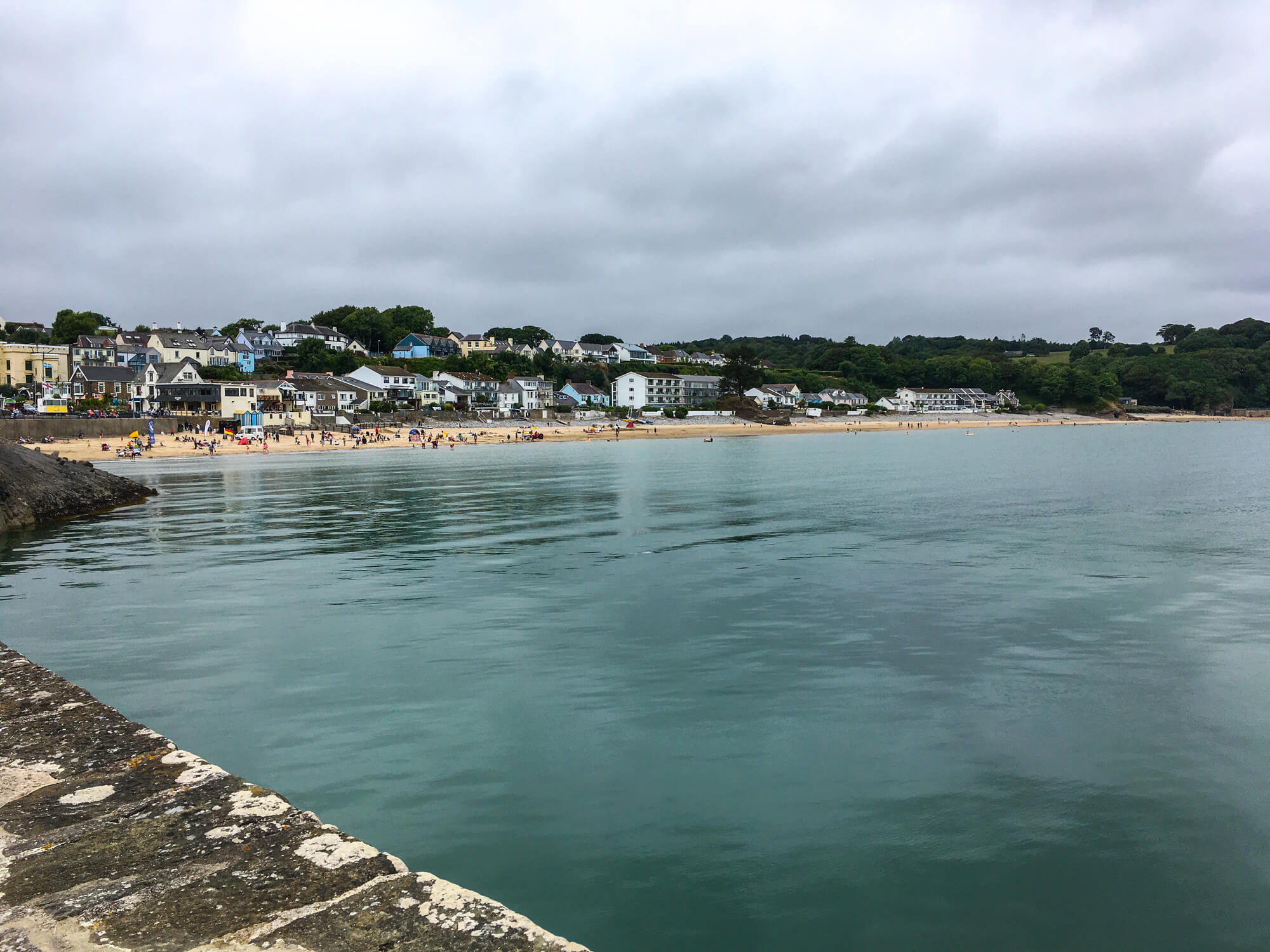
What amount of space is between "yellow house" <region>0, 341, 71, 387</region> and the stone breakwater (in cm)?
13362

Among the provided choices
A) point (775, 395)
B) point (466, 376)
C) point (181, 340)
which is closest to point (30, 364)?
point (181, 340)

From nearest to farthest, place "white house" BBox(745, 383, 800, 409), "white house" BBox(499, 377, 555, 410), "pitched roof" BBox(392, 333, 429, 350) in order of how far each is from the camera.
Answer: "white house" BBox(499, 377, 555, 410) < "pitched roof" BBox(392, 333, 429, 350) < "white house" BBox(745, 383, 800, 409)

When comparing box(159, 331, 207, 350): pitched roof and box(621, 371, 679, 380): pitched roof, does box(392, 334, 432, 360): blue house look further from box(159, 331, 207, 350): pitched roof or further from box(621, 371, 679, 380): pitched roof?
box(159, 331, 207, 350): pitched roof

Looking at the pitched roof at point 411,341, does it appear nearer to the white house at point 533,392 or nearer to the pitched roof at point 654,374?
the white house at point 533,392

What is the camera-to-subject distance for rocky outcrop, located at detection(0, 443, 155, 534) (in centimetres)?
2739

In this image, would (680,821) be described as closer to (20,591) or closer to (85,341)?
(20,591)

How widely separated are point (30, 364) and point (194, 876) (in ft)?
451

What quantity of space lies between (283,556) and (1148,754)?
20347 mm

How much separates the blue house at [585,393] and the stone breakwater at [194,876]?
151 meters

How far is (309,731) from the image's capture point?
9.52 meters

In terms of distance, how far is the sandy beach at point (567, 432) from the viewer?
7869cm

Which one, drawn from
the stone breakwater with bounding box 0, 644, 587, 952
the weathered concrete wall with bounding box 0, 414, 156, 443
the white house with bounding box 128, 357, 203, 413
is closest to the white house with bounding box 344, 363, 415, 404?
the white house with bounding box 128, 357, 203, 413

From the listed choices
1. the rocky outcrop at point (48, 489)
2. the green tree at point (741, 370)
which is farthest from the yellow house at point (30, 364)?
the green tree at point (741, 370)

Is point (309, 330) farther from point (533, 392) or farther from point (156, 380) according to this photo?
point (156, 380)
